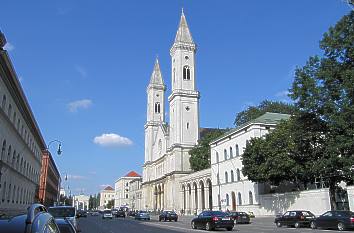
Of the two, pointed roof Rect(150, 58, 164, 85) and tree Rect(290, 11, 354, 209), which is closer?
tree Rect(290, 11, 354, 209)

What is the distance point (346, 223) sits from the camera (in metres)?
27.7

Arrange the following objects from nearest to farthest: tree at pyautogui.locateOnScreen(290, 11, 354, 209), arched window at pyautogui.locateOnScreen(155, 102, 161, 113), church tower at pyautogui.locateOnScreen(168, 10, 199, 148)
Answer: tree at pyautogui.locateOnScreen(290, 11, 354, 209) < church tower at pyautogui.locateOnScreen(168, 10, 199, 148) < arched window at pyautogui.locateOnScreen(155, 102, 161, 113)

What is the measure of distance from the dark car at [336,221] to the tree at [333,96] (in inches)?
239

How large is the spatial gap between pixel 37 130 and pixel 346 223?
45521mm

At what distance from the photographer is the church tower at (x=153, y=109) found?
12212cm

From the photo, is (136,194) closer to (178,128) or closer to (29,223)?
(178,128)

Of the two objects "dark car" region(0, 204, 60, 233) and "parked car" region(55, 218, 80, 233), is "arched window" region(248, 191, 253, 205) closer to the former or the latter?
"parked car" region(55, 218, 80, 233)

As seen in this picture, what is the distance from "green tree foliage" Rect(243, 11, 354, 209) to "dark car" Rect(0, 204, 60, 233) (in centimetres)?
3179

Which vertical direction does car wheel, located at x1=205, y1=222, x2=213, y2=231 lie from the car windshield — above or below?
below

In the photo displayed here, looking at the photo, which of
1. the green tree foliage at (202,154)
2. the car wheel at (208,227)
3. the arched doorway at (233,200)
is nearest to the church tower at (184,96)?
the green tree foliage at (202,154)

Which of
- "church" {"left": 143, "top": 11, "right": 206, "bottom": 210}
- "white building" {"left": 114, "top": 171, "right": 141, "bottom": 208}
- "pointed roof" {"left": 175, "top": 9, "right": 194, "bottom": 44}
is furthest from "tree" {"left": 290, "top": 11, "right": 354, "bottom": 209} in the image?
"white building" {"left": 114, "top": 171, "right": 141, "bottom": 208}

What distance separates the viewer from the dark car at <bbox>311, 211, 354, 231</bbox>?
2766 cm

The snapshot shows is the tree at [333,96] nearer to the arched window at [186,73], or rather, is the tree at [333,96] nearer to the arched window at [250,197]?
the arched window at [250,197]

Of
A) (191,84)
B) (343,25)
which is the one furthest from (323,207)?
(191,84)
